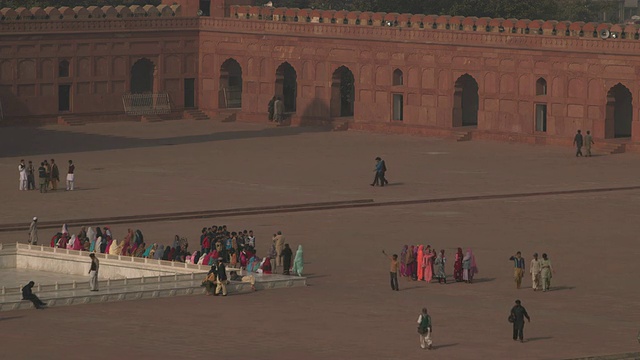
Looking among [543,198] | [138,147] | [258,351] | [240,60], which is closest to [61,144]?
[138,147]

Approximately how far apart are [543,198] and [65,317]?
2048 centimetres

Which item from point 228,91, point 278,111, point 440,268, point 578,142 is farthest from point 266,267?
point 228,91

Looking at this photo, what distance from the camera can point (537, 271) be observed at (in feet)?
130

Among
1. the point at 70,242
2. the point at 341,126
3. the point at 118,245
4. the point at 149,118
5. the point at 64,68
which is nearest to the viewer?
the point at 118,245

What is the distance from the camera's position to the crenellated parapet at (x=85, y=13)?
71.1 m

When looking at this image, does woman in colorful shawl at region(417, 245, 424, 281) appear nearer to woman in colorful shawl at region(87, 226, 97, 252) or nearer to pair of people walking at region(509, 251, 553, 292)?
pair of people walking at region(509, 251, 553, 292)

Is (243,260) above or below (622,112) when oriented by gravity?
below

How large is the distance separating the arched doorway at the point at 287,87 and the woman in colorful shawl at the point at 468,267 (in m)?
34.0

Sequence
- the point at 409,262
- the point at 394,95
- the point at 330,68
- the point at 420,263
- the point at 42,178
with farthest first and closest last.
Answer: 1. the point at 330,68
2. the point at 394,95
3. the point at 42,178
4. the point at 409,262
5. the point at 420,263

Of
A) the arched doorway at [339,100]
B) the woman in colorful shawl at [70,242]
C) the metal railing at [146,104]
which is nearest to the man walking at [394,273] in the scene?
the woman in colorful shawl at [70,242]

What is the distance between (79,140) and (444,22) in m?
13.2

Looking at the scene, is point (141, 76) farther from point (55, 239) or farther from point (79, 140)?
point (55, 239)

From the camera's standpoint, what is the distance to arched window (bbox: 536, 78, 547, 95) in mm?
66750

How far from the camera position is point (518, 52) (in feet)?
220
